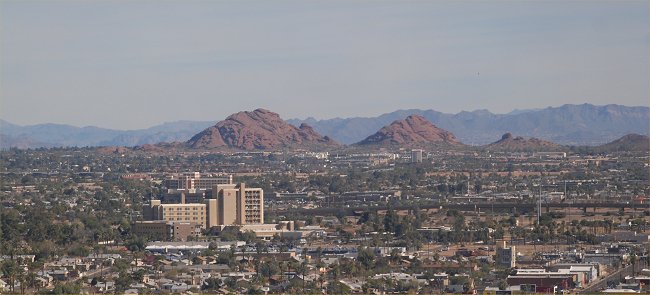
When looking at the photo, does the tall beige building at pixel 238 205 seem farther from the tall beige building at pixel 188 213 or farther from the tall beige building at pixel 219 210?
the tall beige building at pixel 188 213

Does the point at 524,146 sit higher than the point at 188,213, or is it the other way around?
the point at 524,146

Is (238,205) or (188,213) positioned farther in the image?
(238,205)

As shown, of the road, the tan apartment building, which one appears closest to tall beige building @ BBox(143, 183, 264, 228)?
the tan apartment building

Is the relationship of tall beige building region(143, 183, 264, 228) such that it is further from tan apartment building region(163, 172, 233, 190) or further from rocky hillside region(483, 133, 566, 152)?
rocky hillside region(483, 133, 566, 152)

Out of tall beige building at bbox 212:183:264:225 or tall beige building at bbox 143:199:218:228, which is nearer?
tall beige building at bbox 143:199:218:228

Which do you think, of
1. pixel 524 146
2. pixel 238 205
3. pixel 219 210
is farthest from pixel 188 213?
pixel 524 146

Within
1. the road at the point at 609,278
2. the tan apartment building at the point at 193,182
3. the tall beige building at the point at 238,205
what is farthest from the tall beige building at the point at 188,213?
the road at the point at 609,278

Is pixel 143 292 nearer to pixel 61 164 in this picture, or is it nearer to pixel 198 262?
pixel 198 262

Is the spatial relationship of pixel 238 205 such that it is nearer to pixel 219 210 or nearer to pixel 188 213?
pixel 219 210

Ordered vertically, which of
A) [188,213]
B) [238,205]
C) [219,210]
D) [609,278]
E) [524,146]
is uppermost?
[524,146]
